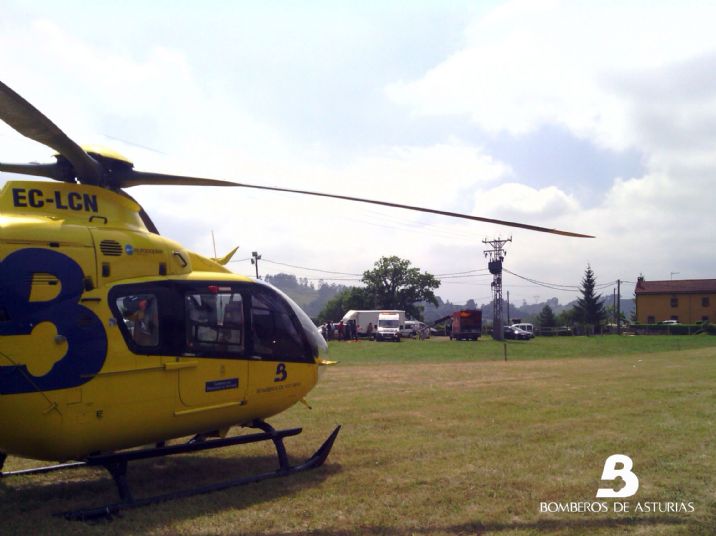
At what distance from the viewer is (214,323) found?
740 centimetres

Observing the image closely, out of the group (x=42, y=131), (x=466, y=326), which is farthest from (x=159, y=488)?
(x=466, y=326)

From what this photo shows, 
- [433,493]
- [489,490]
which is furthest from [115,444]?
[489,490]

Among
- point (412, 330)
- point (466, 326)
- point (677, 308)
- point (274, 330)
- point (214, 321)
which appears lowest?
point (412, 330)

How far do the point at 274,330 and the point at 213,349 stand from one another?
99cm

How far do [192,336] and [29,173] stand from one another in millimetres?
2719

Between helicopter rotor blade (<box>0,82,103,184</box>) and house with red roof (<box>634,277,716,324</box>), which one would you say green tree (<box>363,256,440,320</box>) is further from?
helicopter rotor blade (<box>0,82,103,184</box>)

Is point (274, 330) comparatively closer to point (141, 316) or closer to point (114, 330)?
point (141, 316)

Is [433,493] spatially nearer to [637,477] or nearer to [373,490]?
[373,490]

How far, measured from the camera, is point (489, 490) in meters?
6.98

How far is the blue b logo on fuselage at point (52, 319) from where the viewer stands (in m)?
5.92

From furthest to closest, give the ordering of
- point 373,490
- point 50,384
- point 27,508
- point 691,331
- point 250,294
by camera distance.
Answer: point 691,331 < point 250,294 < point 373,490 < point 27,508 < point 50,384

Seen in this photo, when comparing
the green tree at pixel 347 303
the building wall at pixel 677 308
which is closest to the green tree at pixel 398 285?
the green tree at pixel 347 303

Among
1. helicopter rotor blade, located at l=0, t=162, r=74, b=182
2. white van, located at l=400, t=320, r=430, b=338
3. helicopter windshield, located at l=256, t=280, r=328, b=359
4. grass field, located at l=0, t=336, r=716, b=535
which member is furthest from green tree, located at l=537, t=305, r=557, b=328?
helicopter rotor blade, located at l=0, t=162, r=74, b=182

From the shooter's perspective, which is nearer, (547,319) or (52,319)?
(52,319)
